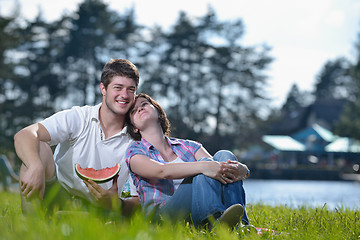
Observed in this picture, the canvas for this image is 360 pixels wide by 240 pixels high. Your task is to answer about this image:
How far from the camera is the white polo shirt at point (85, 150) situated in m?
3.95

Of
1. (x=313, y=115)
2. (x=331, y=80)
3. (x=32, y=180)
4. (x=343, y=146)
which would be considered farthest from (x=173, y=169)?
(x=331, y=80)

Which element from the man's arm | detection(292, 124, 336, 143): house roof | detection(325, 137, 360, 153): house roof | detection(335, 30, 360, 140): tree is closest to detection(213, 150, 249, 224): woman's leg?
the man's arm

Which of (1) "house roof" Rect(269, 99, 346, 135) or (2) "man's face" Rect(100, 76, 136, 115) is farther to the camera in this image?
(1) "house roof" Rect(269, 99, 346, 135)

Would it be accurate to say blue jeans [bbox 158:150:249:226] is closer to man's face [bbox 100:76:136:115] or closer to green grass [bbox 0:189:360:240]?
green grass [bbox 0:189:360:240]

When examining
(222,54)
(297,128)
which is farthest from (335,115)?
(222,54)

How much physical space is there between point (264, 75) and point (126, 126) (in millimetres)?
34969

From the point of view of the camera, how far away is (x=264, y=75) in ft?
125

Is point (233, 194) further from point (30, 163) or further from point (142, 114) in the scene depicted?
point (30, 163)

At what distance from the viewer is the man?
3793mm

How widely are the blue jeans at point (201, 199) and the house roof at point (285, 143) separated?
38813mm

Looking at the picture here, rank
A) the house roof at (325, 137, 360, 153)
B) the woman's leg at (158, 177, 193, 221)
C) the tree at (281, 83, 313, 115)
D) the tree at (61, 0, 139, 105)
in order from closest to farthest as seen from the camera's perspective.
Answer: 1. the woman's leg at (158, 177, 193, 221)
2. the tree at (61, 0, 139, 105)
3. the house roof at (325, 137, 360, 153)
4. the tree at (281, 83, 313, 115)

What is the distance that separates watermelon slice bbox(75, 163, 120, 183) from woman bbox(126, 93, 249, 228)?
148 millimetres

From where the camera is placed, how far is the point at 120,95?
398 centimetres

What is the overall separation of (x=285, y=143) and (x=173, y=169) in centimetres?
4317
